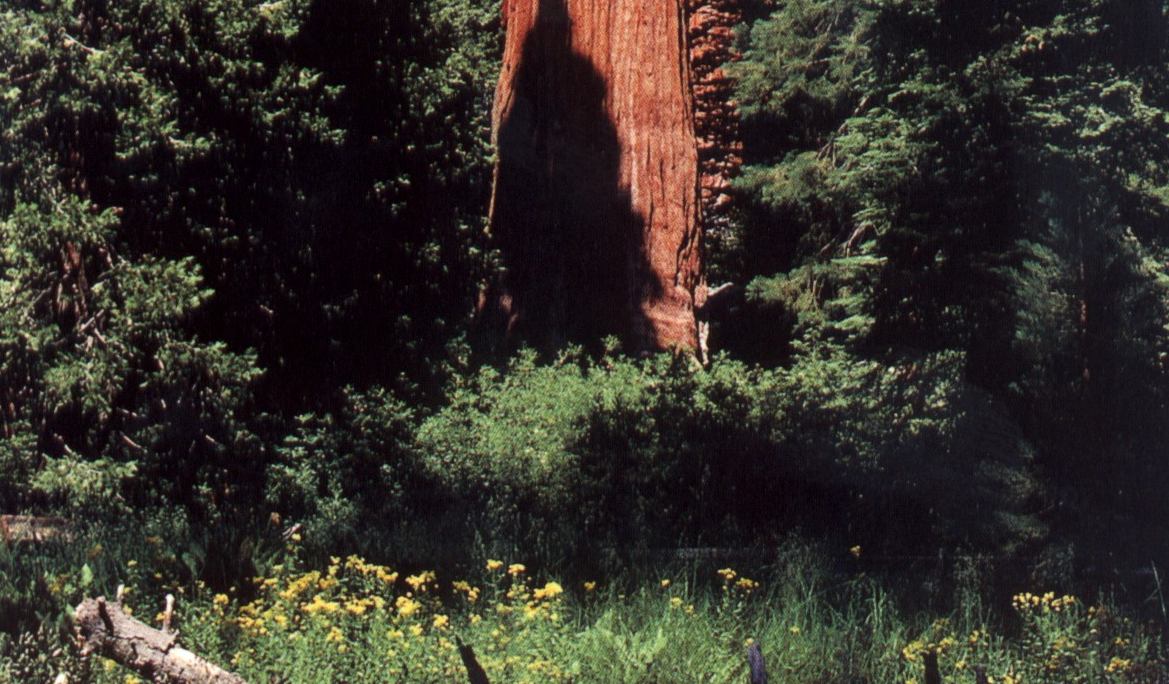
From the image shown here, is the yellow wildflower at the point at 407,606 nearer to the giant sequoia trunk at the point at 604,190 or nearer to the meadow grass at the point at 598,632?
the meadow grass at the point at 598,632

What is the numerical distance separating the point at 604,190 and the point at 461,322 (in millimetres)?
3125

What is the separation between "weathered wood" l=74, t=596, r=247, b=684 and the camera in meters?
5.12

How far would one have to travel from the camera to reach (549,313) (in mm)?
15008

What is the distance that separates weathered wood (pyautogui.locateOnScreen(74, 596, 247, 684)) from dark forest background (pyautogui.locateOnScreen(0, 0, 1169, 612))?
256 centimetres

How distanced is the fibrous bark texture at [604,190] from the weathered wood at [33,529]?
6311 mm

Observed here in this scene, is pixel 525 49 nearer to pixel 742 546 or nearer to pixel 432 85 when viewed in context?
pixel 432 85

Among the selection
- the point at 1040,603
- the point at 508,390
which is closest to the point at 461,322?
the point at 508,390

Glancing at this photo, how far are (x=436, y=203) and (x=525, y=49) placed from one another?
4.05m

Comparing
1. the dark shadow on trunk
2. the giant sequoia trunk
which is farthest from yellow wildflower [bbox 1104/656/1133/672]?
the dark shadow on trunk

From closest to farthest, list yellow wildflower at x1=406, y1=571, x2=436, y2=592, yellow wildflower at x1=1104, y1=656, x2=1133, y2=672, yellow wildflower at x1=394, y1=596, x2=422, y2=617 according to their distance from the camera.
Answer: yellow wildflower at x1=394, y1=596, x2=422, y2=617 < yellow wildflower at x1=1104, y1=656, x2=1133, y2=672 < yellow wildflower at x1=406, y1=571, x2=436, y2=592

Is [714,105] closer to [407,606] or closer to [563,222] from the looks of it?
[563,222]

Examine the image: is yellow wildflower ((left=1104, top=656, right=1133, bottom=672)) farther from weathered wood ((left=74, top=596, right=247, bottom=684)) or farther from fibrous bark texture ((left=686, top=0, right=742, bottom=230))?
fibrous bark texture ((left=686, top=0, right=742, bottom=230))

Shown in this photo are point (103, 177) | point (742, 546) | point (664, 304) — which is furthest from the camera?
point (664, 304)

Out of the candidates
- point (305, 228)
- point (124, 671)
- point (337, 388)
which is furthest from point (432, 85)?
point (124, 671)
